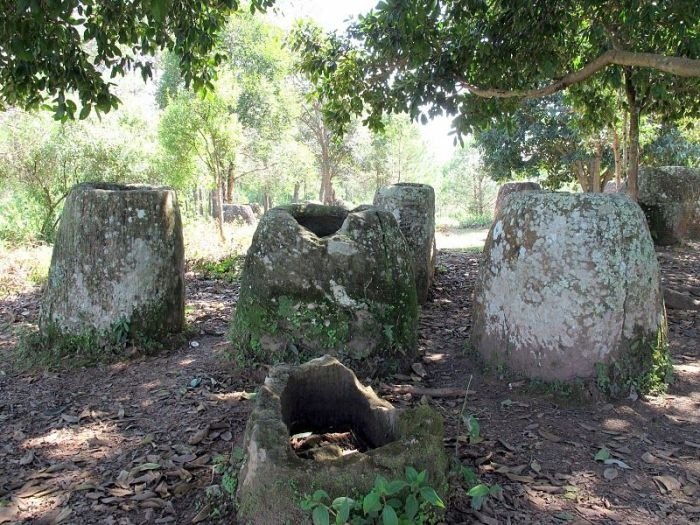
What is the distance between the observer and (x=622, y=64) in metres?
5.37

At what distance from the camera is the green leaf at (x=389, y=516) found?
6.24ft

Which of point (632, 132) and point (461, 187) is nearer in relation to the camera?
point (632, 132)

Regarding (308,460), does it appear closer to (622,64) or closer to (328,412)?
(328,412)

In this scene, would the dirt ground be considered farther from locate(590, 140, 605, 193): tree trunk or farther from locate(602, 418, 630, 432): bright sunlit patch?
locate(590, 140, 605, 193): tree trunk

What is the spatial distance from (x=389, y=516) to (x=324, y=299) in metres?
2.20

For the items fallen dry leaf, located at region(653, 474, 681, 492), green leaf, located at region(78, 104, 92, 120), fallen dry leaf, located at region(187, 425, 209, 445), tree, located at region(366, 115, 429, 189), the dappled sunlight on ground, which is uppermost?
tree, located at region(366, 115, 429, 189)

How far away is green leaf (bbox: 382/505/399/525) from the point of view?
1902 millimetres

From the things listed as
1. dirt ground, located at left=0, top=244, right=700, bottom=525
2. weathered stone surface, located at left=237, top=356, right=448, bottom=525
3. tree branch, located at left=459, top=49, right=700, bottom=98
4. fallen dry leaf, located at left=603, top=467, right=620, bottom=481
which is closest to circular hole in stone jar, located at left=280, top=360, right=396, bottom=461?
weathered stone surface, located at left=237, top=356, right=448, bottom=525

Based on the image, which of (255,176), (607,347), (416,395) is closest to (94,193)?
(416,395)

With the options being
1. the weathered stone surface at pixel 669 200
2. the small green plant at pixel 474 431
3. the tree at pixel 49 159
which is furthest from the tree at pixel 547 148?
the small green plant at pixel 474 431

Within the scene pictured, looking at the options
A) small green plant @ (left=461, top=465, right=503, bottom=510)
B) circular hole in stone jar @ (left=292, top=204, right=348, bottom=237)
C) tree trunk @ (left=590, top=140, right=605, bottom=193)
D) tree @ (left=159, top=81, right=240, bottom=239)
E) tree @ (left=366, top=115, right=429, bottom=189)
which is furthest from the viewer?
tree @ (left=366, top=115, right=429, bottom=189)

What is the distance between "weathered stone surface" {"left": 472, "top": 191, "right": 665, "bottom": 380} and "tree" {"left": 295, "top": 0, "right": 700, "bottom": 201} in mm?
1815

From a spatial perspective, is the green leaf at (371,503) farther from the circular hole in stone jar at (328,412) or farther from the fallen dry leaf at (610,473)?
the fallen dry leaf at (610,473)

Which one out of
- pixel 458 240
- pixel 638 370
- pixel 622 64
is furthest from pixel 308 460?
pixel 458 240
